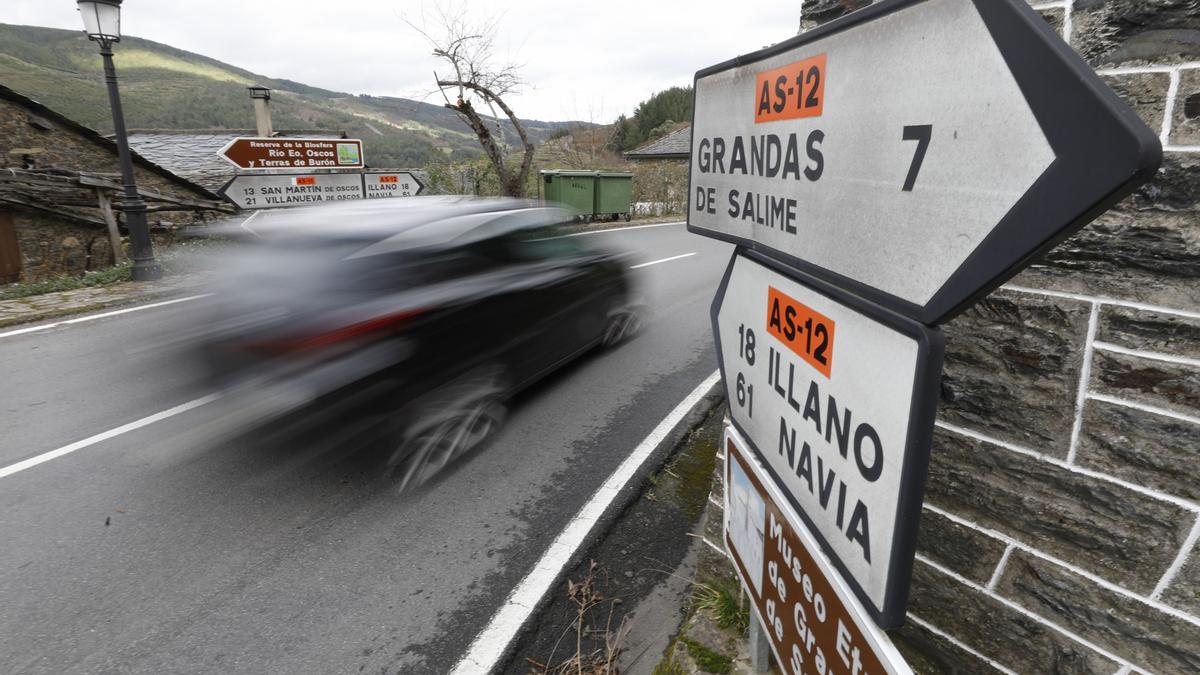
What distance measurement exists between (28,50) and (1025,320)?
17053 cm

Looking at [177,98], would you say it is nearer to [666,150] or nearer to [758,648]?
[666,150]

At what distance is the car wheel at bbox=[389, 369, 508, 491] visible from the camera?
3924 mm

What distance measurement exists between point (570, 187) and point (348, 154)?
6.47 metres

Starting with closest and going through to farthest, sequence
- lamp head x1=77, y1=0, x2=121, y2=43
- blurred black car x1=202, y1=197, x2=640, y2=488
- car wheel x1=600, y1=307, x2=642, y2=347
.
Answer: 1. blurred black car x1=202, y1=197, x2=640, y2=488
2. car wheel x1=600, y1=307, x2=642, y2=347
3. lamp head x1=77, y1=0, x2=121, y2=43

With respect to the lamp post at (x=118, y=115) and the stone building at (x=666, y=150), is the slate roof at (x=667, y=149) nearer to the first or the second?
the stone building at (x=666, y=150)

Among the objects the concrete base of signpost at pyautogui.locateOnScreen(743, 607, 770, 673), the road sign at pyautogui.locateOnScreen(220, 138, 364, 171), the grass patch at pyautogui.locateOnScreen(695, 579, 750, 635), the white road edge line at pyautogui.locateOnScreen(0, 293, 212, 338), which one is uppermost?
A: the road sign at pyautogui.locateOnScreen(220, 138, 364, 171)

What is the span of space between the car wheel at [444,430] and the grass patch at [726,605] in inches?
81.7

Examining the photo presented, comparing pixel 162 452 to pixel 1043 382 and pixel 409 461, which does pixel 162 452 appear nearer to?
pixel 409 461

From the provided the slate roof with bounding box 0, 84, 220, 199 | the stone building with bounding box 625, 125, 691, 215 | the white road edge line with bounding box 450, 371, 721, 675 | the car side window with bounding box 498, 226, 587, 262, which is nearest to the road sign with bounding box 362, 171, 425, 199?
the slate roof with bounding box 0, 84, 220, 199

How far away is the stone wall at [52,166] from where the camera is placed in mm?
12648

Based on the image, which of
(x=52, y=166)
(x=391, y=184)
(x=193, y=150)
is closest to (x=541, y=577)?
(x=391, y=184)

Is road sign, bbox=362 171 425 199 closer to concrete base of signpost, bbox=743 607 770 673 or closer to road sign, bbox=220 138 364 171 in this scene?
road sign, bbox=220 138 364 171

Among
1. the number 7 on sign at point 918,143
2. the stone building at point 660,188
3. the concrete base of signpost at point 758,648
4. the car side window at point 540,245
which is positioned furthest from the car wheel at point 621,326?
the stone building at point 660,188

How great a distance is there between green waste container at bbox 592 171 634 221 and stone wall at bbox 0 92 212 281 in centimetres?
1205
